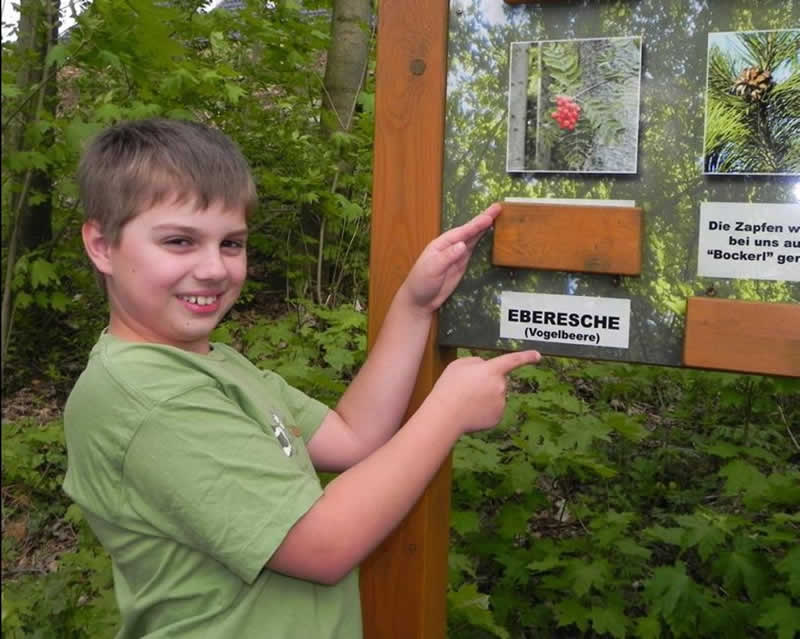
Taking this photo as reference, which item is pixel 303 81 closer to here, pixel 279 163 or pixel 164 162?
pixel 279 163

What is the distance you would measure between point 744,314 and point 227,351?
101cm

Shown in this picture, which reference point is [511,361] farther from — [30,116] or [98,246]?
[30,116]

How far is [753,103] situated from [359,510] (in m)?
1.04

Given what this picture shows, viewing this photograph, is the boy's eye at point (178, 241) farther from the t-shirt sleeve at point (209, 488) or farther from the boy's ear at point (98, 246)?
the t-shirt sleeve at point (209, 488)

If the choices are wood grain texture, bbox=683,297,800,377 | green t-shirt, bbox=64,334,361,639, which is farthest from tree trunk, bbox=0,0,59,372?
wood grain texture, bbox=683,297,800,377

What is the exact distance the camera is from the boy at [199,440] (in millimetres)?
1341

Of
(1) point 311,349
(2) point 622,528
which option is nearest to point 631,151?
(2) point 622,528

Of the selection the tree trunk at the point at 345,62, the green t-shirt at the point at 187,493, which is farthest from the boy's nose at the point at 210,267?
the tree trunk at the point at 345,62

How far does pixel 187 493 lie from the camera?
1330mm

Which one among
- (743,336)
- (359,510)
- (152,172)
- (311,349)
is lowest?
(311,349)

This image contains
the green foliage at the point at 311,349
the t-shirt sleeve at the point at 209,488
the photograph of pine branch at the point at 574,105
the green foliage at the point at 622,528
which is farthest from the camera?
the green foliage at the point at 311,349

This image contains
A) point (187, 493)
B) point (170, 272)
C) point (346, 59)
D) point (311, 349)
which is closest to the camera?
point (187, 493)

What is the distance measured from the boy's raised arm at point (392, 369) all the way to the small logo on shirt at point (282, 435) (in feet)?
0.87

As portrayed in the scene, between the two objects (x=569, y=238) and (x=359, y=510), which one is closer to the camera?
(x=359, y=510)
